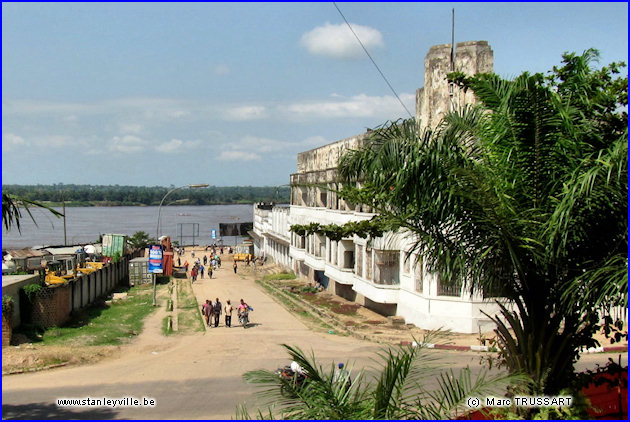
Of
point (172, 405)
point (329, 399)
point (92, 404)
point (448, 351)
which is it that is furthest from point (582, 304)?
point (448, 351)

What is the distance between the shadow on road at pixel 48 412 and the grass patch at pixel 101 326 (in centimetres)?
723

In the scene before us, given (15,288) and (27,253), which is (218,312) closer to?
(15,288)

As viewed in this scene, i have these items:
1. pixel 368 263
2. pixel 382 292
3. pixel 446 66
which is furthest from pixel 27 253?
pixel 446 66

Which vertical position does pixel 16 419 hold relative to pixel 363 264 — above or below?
below

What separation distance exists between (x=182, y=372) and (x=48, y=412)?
4.72m

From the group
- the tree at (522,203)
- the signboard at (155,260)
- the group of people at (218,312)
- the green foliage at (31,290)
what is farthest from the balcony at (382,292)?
the tree at (522,203)

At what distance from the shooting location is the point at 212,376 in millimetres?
18328

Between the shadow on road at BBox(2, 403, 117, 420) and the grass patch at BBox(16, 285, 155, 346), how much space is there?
23.7 feet

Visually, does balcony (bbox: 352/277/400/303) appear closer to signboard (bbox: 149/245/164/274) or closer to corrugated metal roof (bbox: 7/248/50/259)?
signboard (bbox: 149/245/164/274)

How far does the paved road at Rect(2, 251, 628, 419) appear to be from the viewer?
586 inches

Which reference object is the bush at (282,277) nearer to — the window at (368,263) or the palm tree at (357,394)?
the window at (368,263)

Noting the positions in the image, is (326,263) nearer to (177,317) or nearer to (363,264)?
(363,264)

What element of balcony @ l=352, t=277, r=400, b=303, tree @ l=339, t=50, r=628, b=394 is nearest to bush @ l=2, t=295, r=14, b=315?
balcony @ l=352, t=277, r=400, b=303

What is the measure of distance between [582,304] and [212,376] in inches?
478
